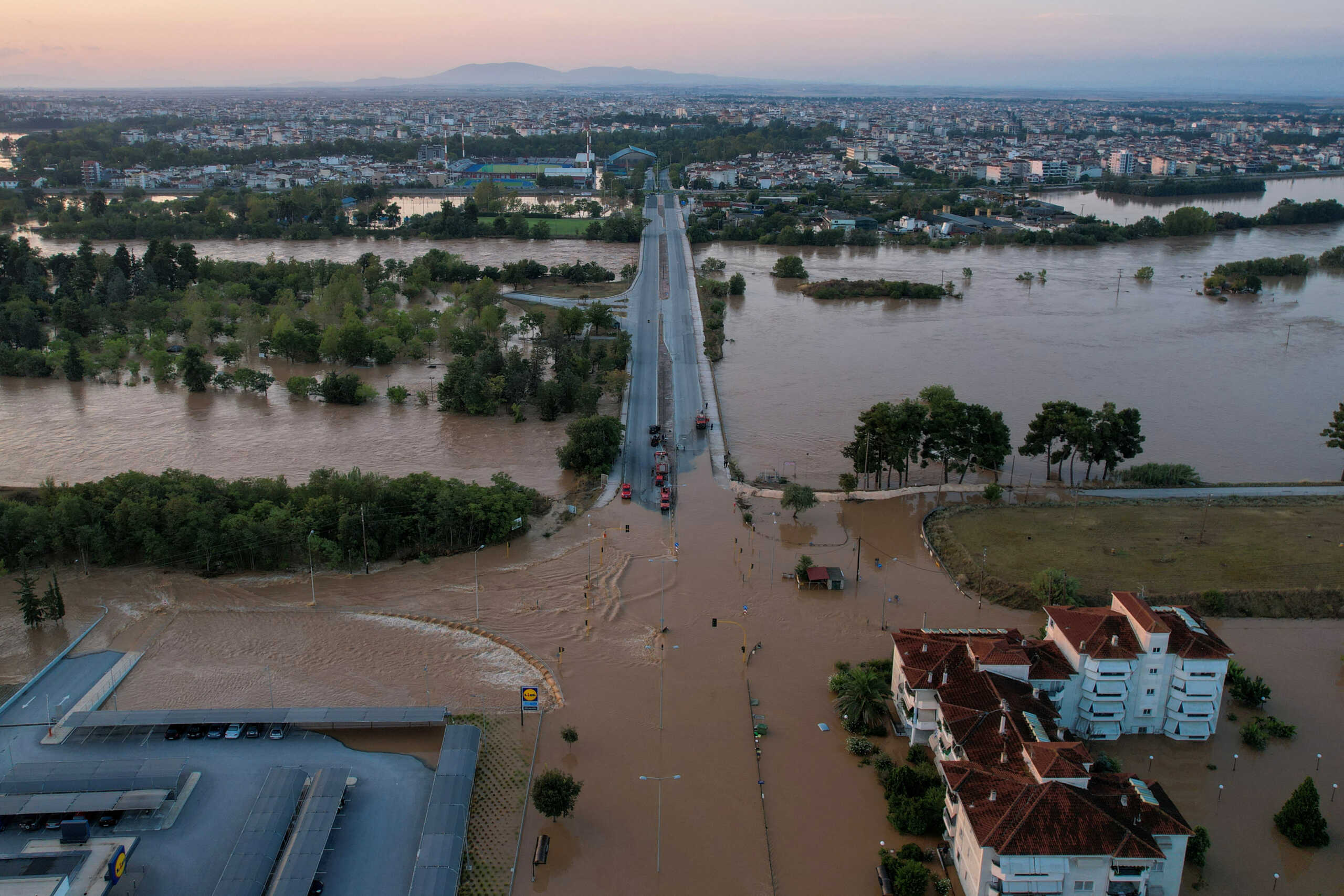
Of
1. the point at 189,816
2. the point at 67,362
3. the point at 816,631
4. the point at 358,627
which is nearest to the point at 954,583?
the point at 816,631

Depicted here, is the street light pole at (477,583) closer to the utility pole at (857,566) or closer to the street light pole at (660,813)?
the street light pole at (660,813)

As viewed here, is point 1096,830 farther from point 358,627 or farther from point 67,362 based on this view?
point 67,362

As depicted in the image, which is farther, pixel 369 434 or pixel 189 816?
pixel 369 434

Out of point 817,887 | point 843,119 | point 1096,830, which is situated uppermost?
point 843,119

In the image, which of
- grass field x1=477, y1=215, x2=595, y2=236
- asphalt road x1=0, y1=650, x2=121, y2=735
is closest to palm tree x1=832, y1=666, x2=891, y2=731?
asphalt road x1=0, y1=650, x2=121, y2=735

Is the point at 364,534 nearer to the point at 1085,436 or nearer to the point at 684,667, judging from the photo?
the point at 684,667

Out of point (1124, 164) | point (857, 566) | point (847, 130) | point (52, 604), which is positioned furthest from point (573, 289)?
point (847, 130)

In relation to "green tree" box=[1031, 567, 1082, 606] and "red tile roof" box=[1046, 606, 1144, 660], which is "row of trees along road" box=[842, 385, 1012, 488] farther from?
"red tile roof" box=[1046, 606, 1144, 660]
